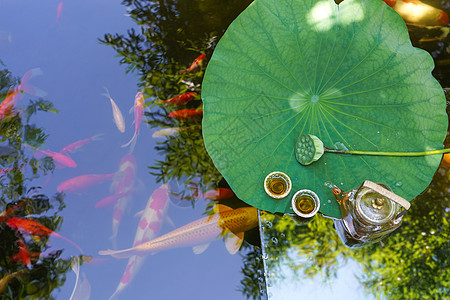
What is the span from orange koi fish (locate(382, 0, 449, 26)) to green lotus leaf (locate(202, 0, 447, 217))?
42.1 inches

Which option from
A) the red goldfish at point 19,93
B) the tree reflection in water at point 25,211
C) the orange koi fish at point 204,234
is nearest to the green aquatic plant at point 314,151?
the orange koi fish at point 204,234

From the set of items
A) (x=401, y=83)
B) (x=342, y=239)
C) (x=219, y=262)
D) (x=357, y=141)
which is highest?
(x=401, y=83)

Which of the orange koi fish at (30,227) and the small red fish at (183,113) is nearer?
the orange koi fish at (30,227)

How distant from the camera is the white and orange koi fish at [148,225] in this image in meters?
1.89

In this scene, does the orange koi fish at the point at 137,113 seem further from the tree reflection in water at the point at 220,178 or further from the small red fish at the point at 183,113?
the small red fish at the point at 183,113

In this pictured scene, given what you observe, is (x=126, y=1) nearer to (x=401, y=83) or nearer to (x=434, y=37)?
(x=401, y=83)

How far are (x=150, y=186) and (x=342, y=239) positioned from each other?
1.05m

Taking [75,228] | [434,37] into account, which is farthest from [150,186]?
[434,37]

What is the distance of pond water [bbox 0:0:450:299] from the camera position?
5.51 feet

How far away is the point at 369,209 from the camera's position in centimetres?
138

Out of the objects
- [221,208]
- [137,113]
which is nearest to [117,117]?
[137,113]

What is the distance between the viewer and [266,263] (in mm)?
1665

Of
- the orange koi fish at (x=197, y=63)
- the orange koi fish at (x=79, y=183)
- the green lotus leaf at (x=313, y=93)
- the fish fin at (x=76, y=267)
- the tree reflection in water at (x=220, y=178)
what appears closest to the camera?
the green lotus leaf at (x=313, y=93)

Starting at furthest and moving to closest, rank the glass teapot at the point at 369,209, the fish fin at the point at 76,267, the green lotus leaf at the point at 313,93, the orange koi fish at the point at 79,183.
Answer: the orange koi fish at the point at 79,183 < the fish fin at the point at 76,267 < the green lotus leaf at the point at 313,93 < the glass teapot at the point at 369,209
